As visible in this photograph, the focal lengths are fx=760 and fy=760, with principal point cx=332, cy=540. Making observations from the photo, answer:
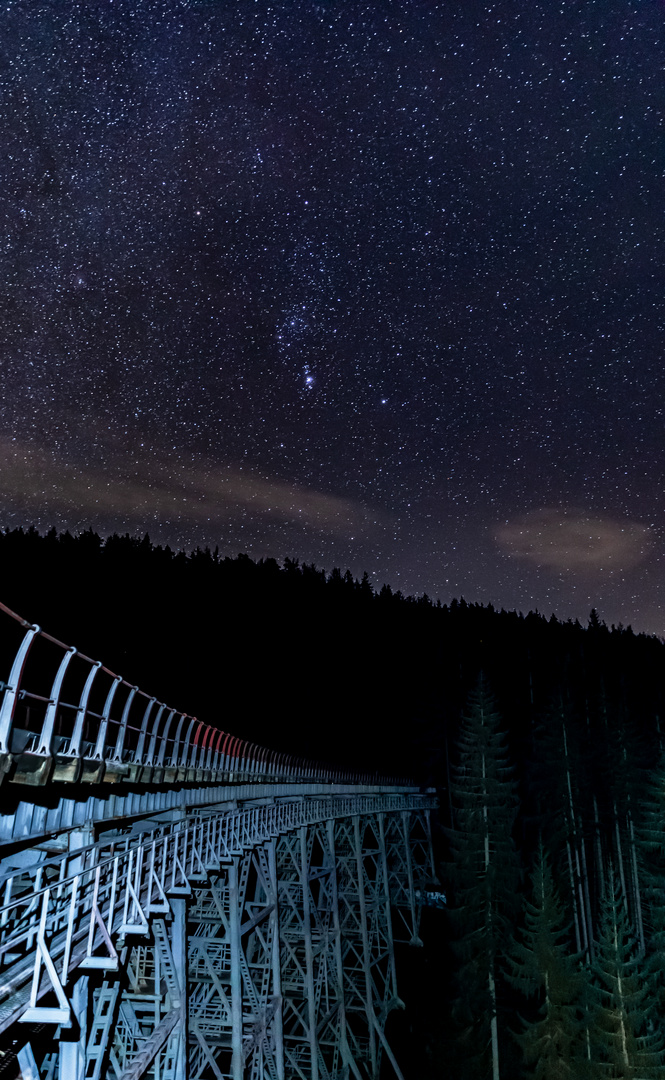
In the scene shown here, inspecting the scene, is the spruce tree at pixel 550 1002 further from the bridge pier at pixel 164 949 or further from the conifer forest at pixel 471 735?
the bridge pier at pixel 164 949

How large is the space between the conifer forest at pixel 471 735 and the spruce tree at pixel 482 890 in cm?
9

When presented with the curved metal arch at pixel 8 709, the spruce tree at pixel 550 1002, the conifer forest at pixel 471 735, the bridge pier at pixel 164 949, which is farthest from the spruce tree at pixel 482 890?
the curved metal arch at pixel 8 709

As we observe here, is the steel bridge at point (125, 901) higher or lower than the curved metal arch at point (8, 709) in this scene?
lower

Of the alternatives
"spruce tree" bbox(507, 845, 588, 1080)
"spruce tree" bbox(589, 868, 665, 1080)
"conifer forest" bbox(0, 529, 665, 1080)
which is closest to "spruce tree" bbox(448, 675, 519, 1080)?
"conifer forest" bbox(0, 529, 665, 1080)

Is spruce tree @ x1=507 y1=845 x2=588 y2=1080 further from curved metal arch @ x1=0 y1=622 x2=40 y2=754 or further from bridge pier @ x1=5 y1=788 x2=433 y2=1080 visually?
curved metal arch @ x1=0 y1=622 x2=40 y2=754

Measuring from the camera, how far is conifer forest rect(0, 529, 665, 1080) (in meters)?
28.0

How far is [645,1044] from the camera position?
87.5 feet

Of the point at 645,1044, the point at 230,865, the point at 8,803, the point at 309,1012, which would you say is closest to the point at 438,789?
the point at 645,1044

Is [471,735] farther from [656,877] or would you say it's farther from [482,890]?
[656,877]

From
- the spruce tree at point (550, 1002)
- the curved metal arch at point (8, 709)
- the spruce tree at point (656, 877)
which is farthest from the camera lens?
the spruce tree at point (656, 877)

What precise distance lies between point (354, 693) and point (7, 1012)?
Result: 7086 cm

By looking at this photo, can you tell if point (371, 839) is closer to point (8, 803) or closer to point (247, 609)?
point (247, 609)

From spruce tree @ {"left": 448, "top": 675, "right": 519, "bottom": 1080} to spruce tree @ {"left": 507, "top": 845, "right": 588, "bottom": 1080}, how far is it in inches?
50.0

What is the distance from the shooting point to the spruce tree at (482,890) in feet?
91.0
